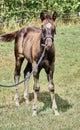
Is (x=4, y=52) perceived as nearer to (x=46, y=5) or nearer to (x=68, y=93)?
(x=68, y=93)

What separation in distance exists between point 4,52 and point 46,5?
329 inches

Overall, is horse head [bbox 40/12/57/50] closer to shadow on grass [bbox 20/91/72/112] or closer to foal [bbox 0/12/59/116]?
foal [bbox 0/12/59/116]

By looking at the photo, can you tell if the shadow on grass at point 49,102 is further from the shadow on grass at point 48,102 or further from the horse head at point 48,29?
the horse head at point 48,29

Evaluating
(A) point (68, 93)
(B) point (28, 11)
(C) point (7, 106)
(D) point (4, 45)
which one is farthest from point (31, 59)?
(B) point (28, 11)

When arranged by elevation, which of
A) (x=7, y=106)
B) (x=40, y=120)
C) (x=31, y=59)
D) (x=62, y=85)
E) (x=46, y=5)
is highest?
(x=31, y=59)

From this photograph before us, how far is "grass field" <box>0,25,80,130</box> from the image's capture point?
25.7 ft

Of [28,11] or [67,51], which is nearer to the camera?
[67,51]

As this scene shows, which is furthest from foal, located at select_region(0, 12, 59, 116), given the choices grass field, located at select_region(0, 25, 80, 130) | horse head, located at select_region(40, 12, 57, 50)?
grass field, located at select_region(0, 25, 80, 130)

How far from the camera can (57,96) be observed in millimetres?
10750

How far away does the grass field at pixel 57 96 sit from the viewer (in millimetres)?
7830

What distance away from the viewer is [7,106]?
32.0 ft

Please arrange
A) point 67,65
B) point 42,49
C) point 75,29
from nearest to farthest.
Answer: point 42,49
point 67,65
point 75,29

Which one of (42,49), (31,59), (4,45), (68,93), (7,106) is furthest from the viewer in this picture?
(4,45)

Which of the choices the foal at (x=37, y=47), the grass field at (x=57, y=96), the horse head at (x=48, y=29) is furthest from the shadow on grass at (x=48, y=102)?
the horse head at (x=48, y=29)
